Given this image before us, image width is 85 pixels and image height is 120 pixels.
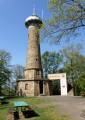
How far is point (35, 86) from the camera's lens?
4481 cm

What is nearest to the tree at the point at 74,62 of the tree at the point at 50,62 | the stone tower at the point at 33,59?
the stone tower at the point at 33,59

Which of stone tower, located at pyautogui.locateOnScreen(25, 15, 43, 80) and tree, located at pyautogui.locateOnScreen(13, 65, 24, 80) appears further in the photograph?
tree, located at pyautogui.locateOnScreen(13, 65, 24, 80)

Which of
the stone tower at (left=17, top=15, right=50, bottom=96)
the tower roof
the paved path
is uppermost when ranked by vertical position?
the tower roof

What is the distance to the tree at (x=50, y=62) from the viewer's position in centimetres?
7044

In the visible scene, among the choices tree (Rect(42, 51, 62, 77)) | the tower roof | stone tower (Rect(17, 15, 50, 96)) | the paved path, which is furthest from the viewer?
tree (Rect(42, 51, 62, 77))

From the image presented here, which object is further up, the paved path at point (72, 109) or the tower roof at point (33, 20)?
the tower roof at point (33, 20)

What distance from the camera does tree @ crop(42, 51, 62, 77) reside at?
231 feet

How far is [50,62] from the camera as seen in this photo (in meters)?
70.9

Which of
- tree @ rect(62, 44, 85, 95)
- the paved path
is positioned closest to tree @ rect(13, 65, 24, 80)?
tree @ rect(62, 44, 85, 95)

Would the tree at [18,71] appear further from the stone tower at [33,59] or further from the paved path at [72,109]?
the paved path at [72,109]

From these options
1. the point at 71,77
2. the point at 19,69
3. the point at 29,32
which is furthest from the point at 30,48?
the point at 19,69

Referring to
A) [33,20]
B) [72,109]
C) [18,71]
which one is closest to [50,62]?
[18,71]

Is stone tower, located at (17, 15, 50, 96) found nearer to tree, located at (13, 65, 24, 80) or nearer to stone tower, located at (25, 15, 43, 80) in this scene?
stone tower, located at (25, 15, 43, 80)

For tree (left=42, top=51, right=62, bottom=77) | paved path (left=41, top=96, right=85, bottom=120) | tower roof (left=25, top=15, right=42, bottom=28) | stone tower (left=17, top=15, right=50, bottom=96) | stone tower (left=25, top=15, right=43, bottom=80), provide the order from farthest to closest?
1. tree (left=42, top=51, right=62, bottom=77)
2. tower roof (left=25, top=15, right=42, bottom=28)
3. stone tower (left=25, top=15, right=43, bottom=80)
4. stone tower (left=17, top=15, right=50, bottom=96)
5. paved path (left=41, top=96, right=85, bottom=120)
